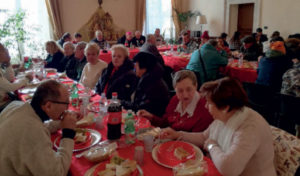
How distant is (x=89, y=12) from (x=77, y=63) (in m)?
5.13

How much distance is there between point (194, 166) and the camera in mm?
1301

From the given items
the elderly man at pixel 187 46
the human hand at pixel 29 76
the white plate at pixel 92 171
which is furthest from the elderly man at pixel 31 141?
the elderly man at pixel 187 46

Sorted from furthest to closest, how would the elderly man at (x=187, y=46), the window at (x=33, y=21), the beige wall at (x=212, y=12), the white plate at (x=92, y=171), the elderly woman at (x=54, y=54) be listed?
1. the beige wall at (x=212, y=12)
2. the window at (x=33, y=21)
3. the elderly man at (x=187, y=46)
4. the elderly woman at (x=54, y=54)
5. the white plate at (x=92, y=171)

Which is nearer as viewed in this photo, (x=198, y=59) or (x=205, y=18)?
(x=198, y=59)

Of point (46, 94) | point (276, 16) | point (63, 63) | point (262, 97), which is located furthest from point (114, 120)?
point (276, 16)

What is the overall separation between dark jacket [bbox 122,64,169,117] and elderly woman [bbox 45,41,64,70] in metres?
3.24

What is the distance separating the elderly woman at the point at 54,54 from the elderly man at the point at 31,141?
3977mm

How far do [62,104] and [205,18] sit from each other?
9371 millimetres

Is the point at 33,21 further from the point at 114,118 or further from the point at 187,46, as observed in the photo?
the point at 114,118

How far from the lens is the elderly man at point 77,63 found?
169 inches

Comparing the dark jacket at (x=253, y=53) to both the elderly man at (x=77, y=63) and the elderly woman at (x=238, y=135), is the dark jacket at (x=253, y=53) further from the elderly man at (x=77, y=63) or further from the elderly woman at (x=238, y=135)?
the elderly woman at (x=238, y=135)

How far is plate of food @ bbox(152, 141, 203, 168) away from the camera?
1.44m

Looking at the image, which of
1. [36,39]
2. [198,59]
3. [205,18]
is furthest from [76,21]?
[198,59]

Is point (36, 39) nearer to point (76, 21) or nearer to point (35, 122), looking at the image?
point (76, 21)
